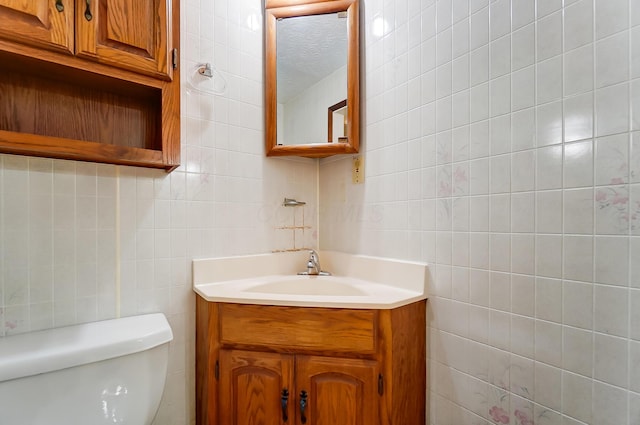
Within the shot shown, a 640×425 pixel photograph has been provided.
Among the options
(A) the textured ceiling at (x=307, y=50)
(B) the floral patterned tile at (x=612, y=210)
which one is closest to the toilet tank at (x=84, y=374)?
(A) the textured ceiling at (x=307, y=50)

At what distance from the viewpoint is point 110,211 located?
1123mm

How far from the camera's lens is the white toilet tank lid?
803 millimetres

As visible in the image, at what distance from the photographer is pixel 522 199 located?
2.98ft

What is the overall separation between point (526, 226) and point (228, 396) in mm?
1117

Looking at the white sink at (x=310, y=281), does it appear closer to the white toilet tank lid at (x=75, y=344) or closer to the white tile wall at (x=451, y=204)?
the white tile wall at (x=451, y=204)

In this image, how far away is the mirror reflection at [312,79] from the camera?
1.44 metres

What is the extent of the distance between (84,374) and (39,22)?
0.95 metres

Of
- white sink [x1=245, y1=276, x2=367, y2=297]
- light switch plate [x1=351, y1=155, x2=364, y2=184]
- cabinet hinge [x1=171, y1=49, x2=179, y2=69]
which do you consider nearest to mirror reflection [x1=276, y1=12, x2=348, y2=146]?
light switch plate [x1=351, y1=155, x2=364, y2=184]

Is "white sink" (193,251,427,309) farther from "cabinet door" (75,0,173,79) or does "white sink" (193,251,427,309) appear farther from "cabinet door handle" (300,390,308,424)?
"cabinet door" (75,0,173,79)

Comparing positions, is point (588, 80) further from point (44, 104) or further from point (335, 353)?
point (44, 104)

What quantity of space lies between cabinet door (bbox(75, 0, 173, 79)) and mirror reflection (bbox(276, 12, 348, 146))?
549 mm

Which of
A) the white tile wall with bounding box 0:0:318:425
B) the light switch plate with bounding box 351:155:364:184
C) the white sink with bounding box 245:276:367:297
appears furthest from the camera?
the light switch plate with bounding box 351:155:364:184

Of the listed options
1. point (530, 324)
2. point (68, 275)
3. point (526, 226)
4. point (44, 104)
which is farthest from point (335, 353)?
point (44, 104)

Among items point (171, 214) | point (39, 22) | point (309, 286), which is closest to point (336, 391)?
point (309, 286)
